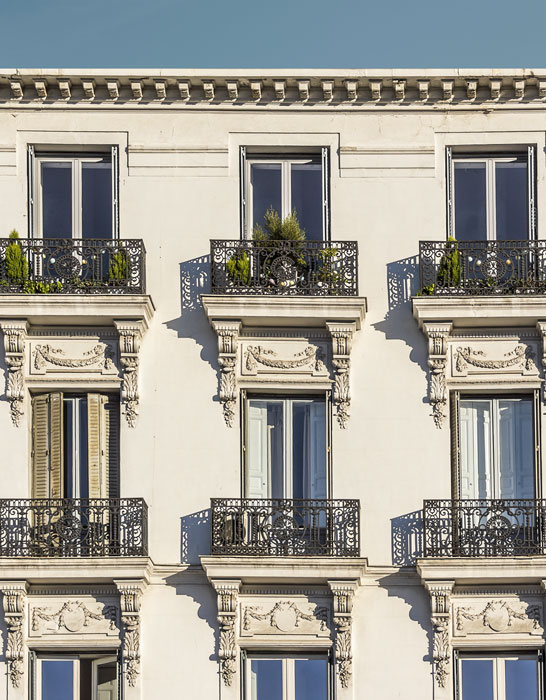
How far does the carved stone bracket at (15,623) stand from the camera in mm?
24703

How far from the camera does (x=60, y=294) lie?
25391 mm

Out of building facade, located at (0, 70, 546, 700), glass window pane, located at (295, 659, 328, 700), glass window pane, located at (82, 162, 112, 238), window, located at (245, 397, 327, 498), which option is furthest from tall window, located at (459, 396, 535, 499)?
glass window pane, located at (82, 162, 112, 238)

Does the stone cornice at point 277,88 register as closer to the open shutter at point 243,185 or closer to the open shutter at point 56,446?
the open shutter at point 243,185

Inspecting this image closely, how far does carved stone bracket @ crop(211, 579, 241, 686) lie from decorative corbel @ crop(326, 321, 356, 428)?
10.2ft

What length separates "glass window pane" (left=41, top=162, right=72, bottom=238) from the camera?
2659 cm

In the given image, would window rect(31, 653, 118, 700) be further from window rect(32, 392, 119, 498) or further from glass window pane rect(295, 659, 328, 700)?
glass window pane rect(295, 659, 328, 700)

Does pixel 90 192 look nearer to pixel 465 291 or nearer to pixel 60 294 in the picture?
pixel 60 294

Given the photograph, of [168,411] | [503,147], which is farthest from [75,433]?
[503,147]

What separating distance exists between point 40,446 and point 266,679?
487 cm

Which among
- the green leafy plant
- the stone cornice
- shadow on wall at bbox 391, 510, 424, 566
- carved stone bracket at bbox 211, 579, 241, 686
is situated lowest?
carved stone bracket at bbox 211, 579, 241, 686

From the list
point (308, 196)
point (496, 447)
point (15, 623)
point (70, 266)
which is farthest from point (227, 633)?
point (308, 196)

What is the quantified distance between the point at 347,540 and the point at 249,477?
1850mm

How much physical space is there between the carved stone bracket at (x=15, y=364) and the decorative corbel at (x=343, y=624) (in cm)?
540

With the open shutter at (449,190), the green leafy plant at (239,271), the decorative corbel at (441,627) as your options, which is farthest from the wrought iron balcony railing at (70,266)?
the decorative corbel at (441,627)
